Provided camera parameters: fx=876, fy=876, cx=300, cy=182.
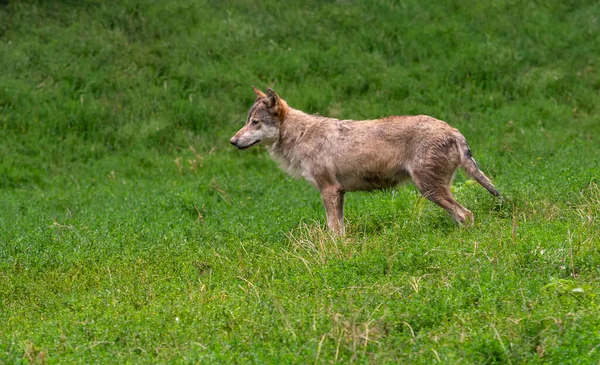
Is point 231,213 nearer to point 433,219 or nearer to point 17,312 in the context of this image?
point 433,219

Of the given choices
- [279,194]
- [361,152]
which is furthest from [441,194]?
[279,194]

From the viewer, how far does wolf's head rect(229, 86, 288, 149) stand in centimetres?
1162

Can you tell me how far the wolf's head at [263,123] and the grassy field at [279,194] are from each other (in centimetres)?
117

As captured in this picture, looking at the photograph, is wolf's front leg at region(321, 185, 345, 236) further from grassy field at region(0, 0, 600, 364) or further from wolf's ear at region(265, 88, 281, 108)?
wolf's ear at region(265, 88, 281, 108)

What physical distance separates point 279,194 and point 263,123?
349 centimetres

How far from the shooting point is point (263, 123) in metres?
11.6

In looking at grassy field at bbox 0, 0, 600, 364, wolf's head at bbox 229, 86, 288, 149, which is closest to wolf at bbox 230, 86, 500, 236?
wolf's head at bbox 229, 86, 288, 149

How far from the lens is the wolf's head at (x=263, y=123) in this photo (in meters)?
11.6

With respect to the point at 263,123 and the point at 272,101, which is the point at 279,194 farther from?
the point at 272,101

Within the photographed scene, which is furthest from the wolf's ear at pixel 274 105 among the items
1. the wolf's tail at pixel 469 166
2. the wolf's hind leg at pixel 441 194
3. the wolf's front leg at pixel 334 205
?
the wolf's tail at pixel 469 166

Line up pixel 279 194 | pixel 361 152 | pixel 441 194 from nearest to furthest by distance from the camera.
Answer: pixel 441 194 → pixel 361 152 → pixel 279 194

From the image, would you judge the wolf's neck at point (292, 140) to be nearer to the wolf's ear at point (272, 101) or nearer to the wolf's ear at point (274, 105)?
the wolf's ear at point (274, 105)

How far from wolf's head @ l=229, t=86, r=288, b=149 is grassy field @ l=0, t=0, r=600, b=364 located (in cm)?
117

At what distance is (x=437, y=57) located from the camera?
21109mm
